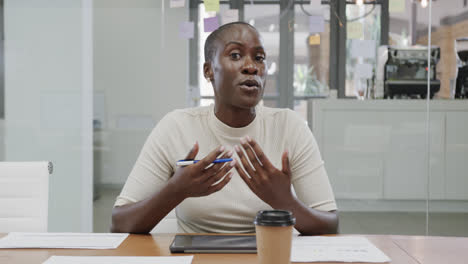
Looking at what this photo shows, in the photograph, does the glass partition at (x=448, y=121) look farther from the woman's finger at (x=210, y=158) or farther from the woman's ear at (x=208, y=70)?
the woman's finger at (x=210, y=158)

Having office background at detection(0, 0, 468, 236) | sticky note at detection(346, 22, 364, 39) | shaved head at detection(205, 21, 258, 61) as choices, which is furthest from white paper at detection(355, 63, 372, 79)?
shaved head at detection(205, 21, 258, 61)

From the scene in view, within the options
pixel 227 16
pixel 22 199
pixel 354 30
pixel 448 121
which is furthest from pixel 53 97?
pixel 448 121

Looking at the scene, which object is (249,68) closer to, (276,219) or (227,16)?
(276,219)

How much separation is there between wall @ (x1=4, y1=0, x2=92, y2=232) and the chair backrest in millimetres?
1571

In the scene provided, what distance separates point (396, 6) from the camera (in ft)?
10.2

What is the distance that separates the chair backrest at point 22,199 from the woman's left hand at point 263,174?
765 mm

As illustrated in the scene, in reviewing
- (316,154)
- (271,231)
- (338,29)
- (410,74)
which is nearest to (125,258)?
(271,231)

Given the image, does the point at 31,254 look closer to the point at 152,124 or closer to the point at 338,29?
the point at 152,124

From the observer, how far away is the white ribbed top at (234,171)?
1372mm

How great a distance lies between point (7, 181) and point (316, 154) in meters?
0.95

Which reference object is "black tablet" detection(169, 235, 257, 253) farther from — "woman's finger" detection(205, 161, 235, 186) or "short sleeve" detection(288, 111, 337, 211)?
"short sleeve" detection(288, 111, 337, 211)

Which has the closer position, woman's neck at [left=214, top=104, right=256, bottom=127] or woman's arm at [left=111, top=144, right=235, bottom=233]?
woman's arm at [left=111, top=144, right=235, bottom=233]

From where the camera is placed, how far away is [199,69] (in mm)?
2982

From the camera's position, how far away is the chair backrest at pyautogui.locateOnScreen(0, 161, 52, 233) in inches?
60.9
